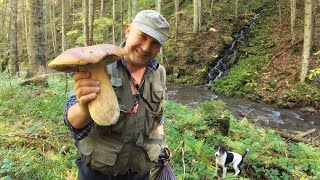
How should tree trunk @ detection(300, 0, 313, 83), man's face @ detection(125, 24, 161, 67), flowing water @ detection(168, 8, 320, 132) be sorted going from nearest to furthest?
man's face @ detection(125, 24, 161, 67) → flowing water @ detection(168, 8, 320, 132) → tree trunk @ detection(300, 0, 313, 83)

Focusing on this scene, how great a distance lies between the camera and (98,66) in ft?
5.94

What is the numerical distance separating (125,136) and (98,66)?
1.93 feet

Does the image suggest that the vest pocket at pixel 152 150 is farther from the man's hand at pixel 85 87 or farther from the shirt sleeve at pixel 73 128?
the man's hand at pixel 85 87

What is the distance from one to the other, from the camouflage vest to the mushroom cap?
1.23 ft

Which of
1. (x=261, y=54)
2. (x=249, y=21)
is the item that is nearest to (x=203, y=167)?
(x=261, y=54)

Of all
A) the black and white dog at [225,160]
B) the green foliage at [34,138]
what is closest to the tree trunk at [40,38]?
the green foliage at [34,138]

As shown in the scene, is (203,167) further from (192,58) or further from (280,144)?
(192,58)

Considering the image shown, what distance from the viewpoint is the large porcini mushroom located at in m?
1.70

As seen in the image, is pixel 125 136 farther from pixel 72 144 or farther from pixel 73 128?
pixel 72 144

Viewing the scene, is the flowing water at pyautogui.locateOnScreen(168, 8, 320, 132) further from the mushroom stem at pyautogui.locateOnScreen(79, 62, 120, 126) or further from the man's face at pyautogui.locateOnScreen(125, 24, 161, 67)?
the mushroom stem at pyautogui.locateOnScreen(79, 62, 120, 126)


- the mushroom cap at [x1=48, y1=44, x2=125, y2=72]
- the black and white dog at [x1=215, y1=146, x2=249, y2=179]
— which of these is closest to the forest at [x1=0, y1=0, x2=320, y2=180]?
the black and white dog at [x1=215, y1=146, x2=249, y2=179]

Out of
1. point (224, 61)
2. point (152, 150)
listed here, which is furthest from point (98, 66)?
point (224, 61)

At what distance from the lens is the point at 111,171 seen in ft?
7.43

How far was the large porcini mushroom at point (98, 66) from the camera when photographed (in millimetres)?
1696
